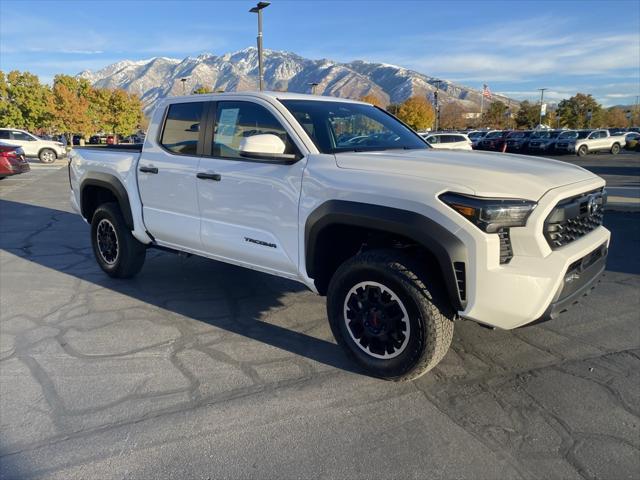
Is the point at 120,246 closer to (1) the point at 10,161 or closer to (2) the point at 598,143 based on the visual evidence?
(1) the point at 10,161

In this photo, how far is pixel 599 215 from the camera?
361 cm

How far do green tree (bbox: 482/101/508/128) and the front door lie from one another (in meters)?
83.6

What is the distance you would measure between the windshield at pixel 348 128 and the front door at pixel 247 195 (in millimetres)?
220

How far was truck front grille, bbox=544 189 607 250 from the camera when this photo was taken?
2915 mm

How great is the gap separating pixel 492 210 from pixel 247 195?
1.88 m

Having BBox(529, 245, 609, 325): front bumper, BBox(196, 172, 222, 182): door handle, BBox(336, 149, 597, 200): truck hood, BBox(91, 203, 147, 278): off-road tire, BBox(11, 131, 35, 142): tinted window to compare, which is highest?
BBox(336, 149, 597, 200): truck hood

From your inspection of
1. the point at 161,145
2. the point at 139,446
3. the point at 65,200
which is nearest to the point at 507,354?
the point at 139,446

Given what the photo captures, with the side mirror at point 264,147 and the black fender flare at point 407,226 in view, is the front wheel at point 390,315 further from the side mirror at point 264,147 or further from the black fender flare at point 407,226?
the side mirror at point 264,147

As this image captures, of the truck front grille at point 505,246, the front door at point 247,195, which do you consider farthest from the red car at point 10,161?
the truck front grille at point 505,246

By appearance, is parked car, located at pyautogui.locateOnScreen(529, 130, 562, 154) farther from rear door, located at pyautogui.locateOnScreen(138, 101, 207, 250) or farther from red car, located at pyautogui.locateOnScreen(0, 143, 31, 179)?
rear door, located at pyautogui.locateOnScreen(138, 101, 207, 250)

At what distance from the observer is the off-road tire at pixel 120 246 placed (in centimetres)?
543

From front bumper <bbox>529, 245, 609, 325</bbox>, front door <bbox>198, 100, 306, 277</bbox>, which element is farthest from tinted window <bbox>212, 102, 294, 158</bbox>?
front bumper <bbox>529, 245, 609, 325</bbox>

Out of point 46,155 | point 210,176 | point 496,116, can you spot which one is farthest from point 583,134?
point 496,116

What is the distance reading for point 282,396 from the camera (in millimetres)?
3188
